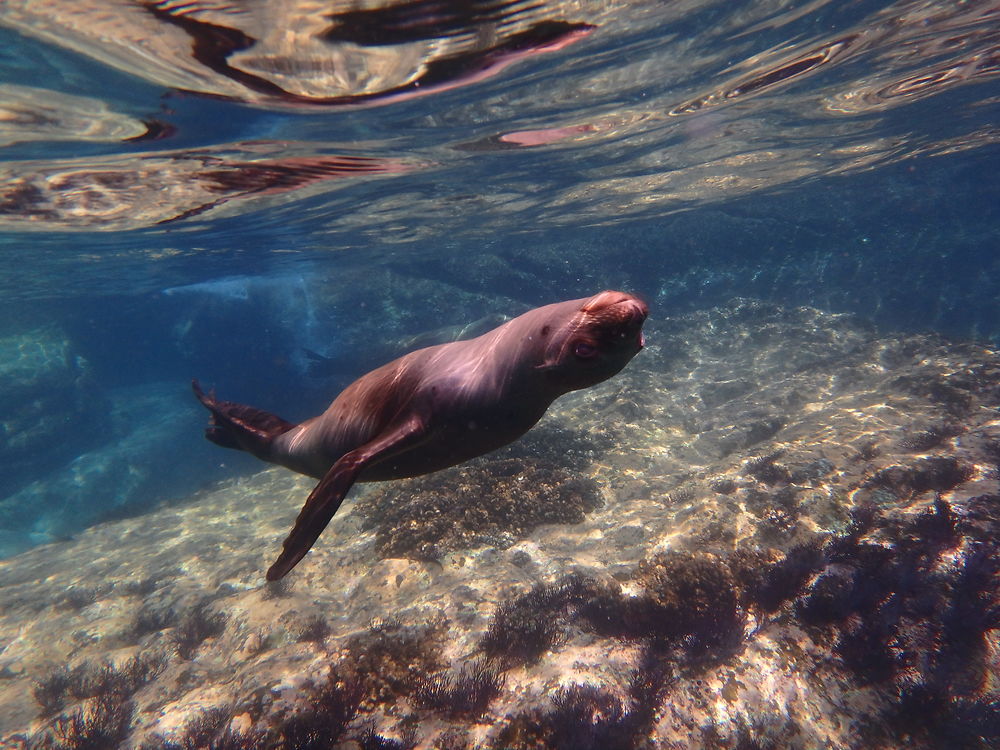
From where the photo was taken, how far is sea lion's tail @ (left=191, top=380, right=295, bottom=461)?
5.09 meters

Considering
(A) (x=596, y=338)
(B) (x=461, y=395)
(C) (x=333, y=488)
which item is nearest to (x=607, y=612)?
(B) (x=461, y=395)

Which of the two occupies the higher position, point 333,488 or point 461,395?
point 461,395

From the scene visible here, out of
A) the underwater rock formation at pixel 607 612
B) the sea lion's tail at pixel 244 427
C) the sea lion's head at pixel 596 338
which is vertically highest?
the sea lion's head at pixel 596 338

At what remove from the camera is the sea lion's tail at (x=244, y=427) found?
201 inches

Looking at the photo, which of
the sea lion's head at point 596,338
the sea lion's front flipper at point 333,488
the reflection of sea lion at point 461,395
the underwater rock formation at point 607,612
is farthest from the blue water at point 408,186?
the underwater rock formation at point 607,612

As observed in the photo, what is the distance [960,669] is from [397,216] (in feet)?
61.1

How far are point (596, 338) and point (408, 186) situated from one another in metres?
14.7

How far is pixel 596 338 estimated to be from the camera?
7.15 ft

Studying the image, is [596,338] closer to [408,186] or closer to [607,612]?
[607,612]

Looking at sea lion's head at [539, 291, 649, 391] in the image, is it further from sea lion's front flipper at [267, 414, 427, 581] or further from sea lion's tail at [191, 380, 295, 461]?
sea lion's tail at [191, 380, 295, 461]

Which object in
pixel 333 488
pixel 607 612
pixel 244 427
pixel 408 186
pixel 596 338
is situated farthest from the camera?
pixel 408 186

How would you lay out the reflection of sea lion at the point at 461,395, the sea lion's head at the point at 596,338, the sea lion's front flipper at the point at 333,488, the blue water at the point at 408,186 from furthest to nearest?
the blue water at the point at 408,186
the sea lion's front flipper at the point at 333,488
the reflection of sea lion at the point at 461,395
the sea lion's head at the point at 596,338

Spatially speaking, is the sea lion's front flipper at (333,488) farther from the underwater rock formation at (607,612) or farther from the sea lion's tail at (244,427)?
the sea lion's tail at (244,427)

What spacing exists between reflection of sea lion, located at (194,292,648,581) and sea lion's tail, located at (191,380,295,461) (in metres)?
0.96
